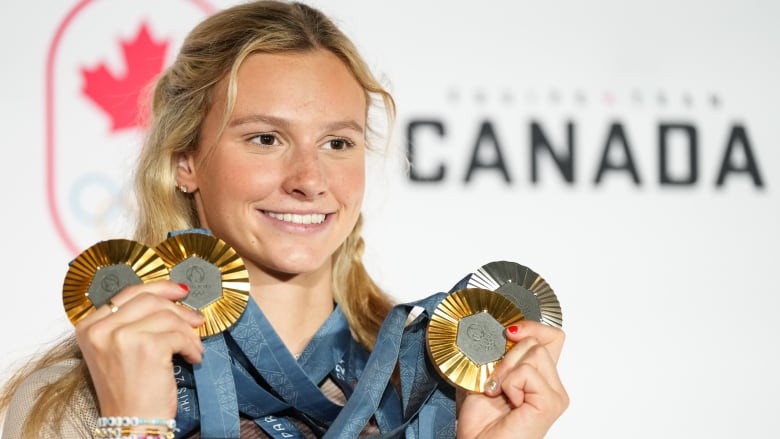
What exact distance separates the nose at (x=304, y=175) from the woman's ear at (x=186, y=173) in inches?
7.5

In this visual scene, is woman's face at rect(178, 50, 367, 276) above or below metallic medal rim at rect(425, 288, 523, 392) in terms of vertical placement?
above

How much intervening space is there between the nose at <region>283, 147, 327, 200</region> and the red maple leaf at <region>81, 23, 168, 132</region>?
0.81 metres

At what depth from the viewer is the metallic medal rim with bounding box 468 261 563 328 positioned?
1620 mm

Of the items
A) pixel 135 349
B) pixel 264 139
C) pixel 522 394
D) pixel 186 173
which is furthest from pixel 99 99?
pixel 522 394

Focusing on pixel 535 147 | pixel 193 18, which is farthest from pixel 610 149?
pixel 193 18

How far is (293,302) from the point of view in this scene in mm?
1721

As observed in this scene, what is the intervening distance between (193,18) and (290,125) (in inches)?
32.7

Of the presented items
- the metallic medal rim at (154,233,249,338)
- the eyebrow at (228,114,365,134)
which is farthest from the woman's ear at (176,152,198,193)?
the metallic medal rim at (154,233,249,338)

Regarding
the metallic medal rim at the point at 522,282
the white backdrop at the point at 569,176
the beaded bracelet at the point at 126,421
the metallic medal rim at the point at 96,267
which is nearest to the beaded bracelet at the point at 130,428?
the beaded bracelet at the point at 126,421

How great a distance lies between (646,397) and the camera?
239 cm

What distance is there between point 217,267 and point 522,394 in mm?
437

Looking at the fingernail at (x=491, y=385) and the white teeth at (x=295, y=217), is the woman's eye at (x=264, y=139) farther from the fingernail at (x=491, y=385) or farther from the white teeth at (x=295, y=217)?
the fingernail at (x=491, y=385)

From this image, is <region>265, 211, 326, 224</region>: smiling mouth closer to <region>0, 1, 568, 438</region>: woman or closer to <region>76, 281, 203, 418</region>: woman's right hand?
<region>0, 1, 568, 438</region>: woman

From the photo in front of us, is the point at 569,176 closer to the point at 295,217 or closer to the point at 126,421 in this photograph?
the point at 295,217
